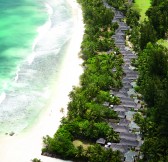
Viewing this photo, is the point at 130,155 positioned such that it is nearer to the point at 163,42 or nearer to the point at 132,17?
the point at 163,42

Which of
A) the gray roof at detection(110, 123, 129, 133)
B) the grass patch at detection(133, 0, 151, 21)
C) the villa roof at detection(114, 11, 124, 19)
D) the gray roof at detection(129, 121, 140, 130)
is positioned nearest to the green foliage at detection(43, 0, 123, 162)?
the gray roof at detection(110, 123, 129, 133)

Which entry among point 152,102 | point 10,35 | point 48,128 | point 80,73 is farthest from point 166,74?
→ point 10,35

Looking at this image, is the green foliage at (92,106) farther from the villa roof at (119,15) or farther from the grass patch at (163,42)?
the villa roof at (119,15)

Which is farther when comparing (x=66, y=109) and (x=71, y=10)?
(x=71, y=10)

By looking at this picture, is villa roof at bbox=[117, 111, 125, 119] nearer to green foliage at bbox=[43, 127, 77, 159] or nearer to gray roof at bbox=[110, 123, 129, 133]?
gray roof at bbox=[110, 123, 129, 133]

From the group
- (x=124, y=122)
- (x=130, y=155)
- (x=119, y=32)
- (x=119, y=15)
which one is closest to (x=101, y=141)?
(x=130, y=155)

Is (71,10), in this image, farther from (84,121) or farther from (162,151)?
(162,151)

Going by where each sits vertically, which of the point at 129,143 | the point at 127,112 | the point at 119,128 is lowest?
the point at 129,143
